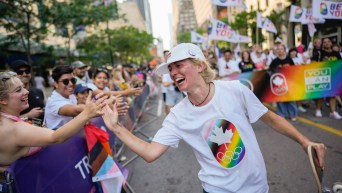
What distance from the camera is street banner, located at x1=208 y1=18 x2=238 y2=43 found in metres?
11.6

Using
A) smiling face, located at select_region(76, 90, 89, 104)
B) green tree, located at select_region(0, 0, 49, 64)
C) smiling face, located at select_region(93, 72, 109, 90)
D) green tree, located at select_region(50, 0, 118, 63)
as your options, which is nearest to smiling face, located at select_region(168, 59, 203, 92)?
smiling face, located at select_region(76, 90, 89, 104)

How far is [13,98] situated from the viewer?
2402 millimetres

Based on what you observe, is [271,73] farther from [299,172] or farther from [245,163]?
[245,163]

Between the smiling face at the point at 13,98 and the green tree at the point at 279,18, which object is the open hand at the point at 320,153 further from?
the green tree at the point at 279,18

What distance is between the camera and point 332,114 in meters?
7.07

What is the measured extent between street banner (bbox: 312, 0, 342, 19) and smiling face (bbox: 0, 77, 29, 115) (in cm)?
994

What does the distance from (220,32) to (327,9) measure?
13.1 feet

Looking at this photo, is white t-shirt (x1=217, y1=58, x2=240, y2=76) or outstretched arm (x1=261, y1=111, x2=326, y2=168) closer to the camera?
outstretched arm (x1=261, y1=111, x2=326, y2=168)

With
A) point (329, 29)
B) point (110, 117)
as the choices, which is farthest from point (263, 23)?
point (110, 117)

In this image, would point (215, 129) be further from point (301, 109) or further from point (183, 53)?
point (301, 109)

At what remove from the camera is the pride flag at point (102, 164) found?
283 cm

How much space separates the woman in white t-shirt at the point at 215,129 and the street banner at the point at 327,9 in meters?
9.26

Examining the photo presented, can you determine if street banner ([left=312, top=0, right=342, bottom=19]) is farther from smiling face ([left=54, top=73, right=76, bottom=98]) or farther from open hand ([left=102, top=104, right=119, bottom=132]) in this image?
open hand ([left=102, top=104, right=119, bottom=132])

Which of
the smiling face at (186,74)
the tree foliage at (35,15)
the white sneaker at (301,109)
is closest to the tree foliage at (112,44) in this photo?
the tree foliage at (35,15)
